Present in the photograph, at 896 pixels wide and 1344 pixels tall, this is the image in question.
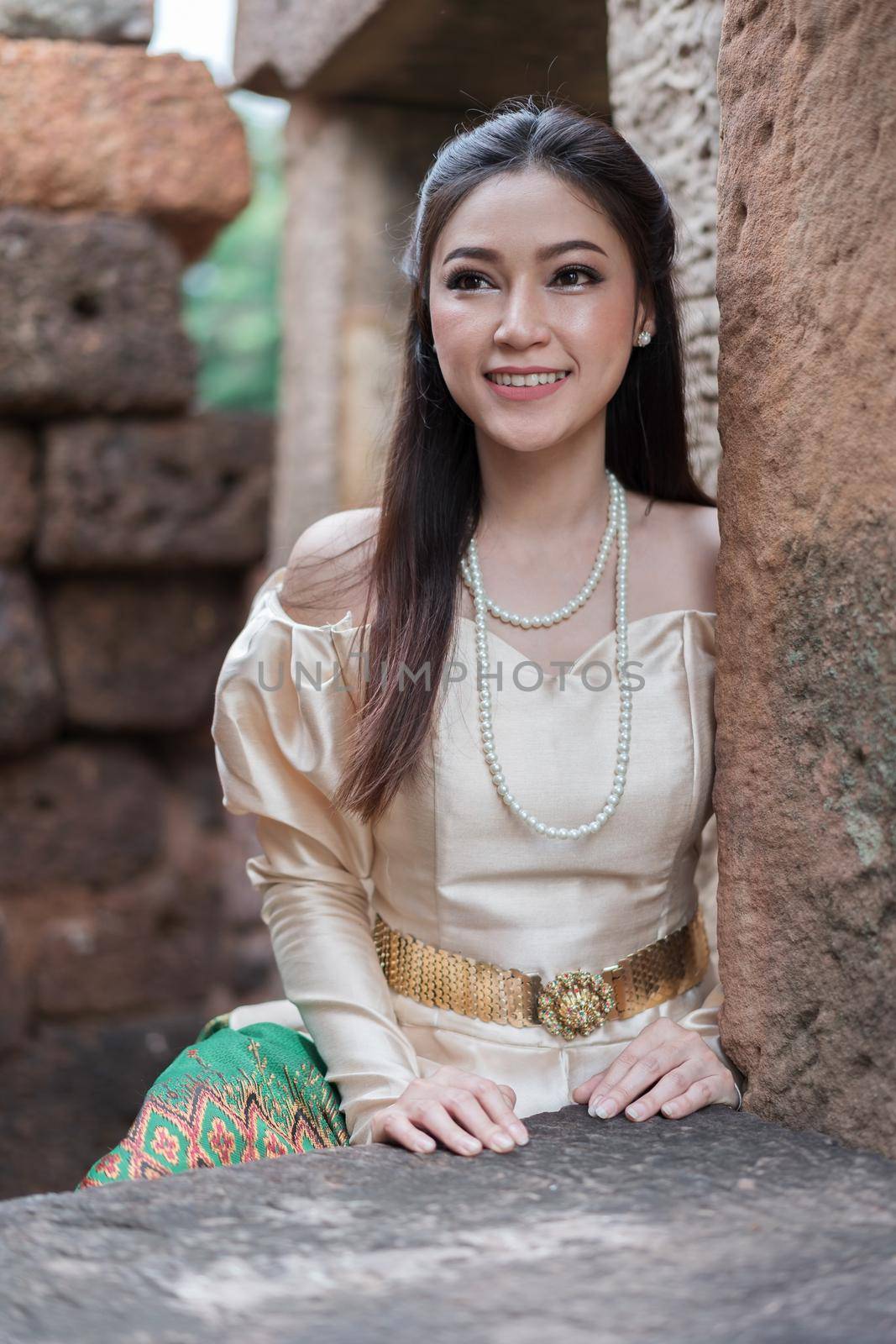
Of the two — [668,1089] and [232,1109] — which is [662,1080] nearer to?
[668,1089]

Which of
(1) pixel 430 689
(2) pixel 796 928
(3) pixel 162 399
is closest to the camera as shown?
(2) pixel 796 928

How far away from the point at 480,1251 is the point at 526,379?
0.96 m

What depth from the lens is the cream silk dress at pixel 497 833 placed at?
169 cm

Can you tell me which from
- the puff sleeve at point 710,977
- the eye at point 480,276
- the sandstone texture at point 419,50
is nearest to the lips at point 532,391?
the eye at point 480,276

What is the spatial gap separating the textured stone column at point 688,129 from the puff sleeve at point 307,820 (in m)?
0.79

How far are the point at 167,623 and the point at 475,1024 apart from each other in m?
2.27

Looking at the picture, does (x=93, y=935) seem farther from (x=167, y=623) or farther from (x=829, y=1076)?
(x=829, y=1076)

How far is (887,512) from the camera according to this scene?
4.19ft

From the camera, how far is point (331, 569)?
1.90m

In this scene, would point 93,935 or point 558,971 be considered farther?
point 93,935

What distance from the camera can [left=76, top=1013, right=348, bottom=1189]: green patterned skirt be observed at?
1.46 meters

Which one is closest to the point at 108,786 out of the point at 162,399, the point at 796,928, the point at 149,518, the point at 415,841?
the point at 149,518

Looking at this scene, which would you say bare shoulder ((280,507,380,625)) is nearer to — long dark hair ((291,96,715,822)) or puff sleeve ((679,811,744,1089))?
long dark hair ((291,96,715,822))

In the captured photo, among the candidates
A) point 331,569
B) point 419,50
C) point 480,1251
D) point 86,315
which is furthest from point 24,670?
point 480,1251
